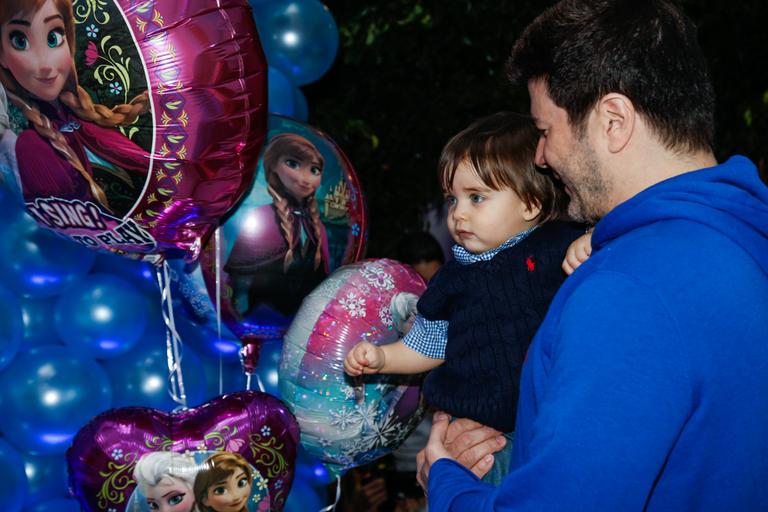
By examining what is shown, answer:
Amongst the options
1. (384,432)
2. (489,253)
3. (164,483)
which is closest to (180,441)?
(164,483)

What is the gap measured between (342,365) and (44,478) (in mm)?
1015

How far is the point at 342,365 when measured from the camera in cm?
189

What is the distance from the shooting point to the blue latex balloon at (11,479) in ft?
6.77

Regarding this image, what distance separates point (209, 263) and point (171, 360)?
1.04ft

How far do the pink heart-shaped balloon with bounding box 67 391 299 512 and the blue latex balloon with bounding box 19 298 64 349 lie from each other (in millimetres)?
506

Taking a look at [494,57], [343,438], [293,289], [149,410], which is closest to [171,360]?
[149,410]

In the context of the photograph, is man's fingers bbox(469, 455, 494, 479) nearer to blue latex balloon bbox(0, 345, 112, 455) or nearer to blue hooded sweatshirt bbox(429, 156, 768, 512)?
blue hooded sweatshirt bbox(429, 156, 768, 512)

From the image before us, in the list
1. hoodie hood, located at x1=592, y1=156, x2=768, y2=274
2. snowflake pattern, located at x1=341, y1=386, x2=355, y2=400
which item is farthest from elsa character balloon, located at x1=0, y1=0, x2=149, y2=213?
hoodie hood, located at x1=592, y1=156, x2=768, y2=274

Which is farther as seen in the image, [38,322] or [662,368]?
[38,322]

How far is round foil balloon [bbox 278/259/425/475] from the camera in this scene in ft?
6.23

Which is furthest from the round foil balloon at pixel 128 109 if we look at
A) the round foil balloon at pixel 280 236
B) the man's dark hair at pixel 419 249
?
the man's dark hair at pixel 419 249

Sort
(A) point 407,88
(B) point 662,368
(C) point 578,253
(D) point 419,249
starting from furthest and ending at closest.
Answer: (A) point 407,88 → (D) point 419,249 → (C) point 578,253 → (B) point 662,368

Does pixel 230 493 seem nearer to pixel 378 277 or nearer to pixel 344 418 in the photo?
pixel 344 418

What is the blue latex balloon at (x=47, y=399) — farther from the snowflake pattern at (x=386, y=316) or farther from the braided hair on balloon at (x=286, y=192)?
the snowflake pattern at (x=386, y=316)
